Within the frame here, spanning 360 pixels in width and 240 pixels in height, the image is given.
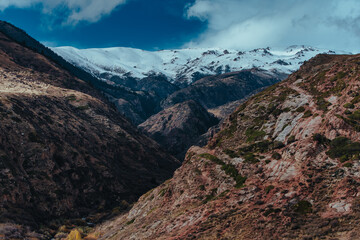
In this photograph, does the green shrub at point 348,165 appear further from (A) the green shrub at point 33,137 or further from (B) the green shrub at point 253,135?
(A) the green shrub at point 33,137

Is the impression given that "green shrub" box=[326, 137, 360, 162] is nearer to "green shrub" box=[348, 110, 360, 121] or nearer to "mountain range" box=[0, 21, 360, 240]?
"mountain range" box=[0, 21, 360, 240]

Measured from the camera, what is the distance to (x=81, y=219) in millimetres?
65250

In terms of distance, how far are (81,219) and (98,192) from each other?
14.5 meters

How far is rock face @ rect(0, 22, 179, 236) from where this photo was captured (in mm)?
59594

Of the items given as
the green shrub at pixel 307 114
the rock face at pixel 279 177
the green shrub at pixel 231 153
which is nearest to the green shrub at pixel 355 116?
the rock face at pixel 279 177

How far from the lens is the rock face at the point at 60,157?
59594mm

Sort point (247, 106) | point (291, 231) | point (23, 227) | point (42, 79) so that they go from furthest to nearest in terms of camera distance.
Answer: point (42, 79), point (247, 106), point (23, 227), point (291, 231)

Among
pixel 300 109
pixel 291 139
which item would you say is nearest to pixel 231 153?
pixel 291 139

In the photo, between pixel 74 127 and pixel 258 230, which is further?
pixel 74 127

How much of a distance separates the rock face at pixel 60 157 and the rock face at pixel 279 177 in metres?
18.9

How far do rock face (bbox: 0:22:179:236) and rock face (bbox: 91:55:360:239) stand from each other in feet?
62.0

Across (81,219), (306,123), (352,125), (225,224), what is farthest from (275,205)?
(81,219)

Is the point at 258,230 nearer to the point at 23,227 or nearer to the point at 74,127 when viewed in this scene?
the point at 23,227

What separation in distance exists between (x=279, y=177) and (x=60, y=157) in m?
67.3
